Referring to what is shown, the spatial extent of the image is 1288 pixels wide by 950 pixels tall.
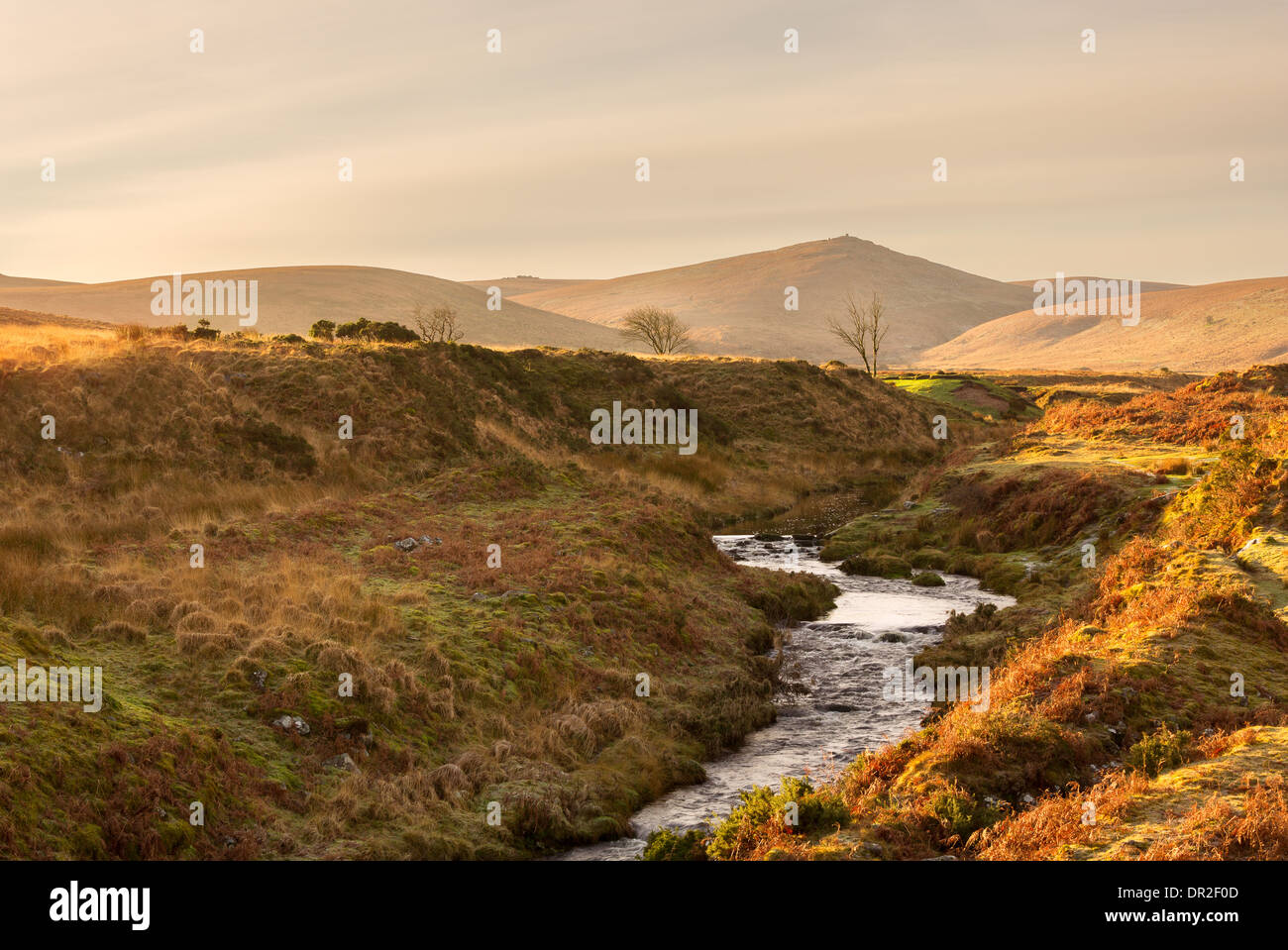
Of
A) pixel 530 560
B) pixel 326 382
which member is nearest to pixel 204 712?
pixel 530 560

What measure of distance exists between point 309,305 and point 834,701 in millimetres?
168108

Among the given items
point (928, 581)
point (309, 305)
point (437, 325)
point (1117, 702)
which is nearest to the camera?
point (1117, 702)

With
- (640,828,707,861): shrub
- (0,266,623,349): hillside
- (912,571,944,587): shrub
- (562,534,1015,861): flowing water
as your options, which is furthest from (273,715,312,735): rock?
(0,266,623,349): hillside

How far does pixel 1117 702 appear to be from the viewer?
48.1 feet

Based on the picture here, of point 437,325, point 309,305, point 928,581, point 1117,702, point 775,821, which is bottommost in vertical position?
point 775,821

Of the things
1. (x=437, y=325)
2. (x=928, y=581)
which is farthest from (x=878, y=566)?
(x=437, y=325)

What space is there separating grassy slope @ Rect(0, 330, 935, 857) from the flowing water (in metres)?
0.57

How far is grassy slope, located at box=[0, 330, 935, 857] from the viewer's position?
42.5 ft

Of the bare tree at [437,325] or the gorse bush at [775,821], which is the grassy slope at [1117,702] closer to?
the gorse bush at [775,821]

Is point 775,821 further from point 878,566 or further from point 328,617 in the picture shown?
point 878,566

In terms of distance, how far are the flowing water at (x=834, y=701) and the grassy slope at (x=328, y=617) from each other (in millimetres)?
571

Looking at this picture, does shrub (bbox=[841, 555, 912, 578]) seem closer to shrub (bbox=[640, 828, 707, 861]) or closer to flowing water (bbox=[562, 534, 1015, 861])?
flowing water (bbox=[562, 534, 1015, 861])
